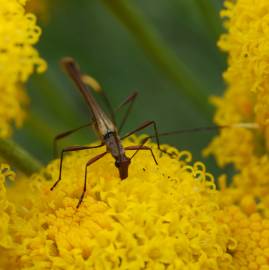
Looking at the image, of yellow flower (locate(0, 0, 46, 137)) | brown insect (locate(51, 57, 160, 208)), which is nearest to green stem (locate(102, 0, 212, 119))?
brown insect (locate(51, 57, 160, 208))

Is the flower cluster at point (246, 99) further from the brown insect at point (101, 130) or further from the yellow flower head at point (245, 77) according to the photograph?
the brown insect at point (101, 130)

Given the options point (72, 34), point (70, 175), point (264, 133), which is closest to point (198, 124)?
point (72, 34)

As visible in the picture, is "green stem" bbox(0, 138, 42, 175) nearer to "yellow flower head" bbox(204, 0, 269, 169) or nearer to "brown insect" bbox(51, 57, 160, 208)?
"brown insect" bbox(51, 57, 160, 208)

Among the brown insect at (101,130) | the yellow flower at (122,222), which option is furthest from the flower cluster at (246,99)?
the brown insect at (101,130)

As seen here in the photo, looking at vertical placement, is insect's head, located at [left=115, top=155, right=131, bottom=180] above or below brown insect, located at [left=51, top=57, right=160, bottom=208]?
below

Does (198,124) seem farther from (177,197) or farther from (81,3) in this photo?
(177,197)

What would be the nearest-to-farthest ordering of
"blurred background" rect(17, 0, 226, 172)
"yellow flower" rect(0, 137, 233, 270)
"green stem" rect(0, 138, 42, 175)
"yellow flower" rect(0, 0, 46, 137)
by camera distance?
"yellow flower" rect(0, 0, 46, 137), "yellow flower" rect(0, 137, 233, 270), "green stem" rect(0, 138, 42, 175), "blurred background" rect(17, 0, 226, 172)
